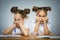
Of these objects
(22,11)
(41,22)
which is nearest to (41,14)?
(41,22)

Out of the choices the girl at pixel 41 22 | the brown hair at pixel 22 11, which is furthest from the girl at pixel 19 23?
the girl at pixel 41 22

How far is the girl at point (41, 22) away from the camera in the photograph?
71.6 inches

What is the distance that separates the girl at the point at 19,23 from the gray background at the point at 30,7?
47 mm

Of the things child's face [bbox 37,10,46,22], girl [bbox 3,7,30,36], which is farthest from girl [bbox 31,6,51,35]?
girl [bbox 3,7,30,36]

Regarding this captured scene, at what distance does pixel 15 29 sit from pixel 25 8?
0.30 meters

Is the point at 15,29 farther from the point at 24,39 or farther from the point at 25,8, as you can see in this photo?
the point at 25,8

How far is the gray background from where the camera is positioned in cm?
183

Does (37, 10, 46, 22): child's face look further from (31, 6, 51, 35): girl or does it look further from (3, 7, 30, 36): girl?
(3, 7, 30, 36): girl

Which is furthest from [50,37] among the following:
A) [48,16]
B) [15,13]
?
[15,13]

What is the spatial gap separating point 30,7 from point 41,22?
242mm

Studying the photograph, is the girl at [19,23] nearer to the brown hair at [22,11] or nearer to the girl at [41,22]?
the brown hair at [22,11]

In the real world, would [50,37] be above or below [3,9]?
below

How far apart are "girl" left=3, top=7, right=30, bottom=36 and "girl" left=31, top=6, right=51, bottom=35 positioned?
0.10 metres

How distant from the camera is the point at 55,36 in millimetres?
1805
